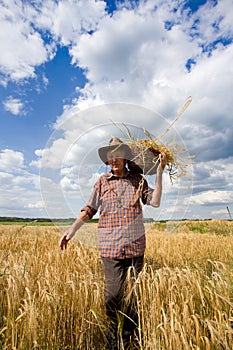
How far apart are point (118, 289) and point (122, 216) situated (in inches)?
31.8

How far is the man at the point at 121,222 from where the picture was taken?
3217 mm

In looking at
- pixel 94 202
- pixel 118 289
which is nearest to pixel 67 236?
pixel 94 202

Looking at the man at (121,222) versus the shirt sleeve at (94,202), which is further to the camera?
the shirt sleeve at (94,202)

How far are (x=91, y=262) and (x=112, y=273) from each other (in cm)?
184

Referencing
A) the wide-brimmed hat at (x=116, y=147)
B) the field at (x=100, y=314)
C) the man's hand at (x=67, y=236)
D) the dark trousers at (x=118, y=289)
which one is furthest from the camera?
the man's hand at (x=67, y=236)

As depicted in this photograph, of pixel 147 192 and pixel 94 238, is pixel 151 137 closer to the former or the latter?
pixel 147 192

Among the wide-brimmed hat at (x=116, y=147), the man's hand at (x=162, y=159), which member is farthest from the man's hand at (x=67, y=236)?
the man's hand at (x=162, y=159)

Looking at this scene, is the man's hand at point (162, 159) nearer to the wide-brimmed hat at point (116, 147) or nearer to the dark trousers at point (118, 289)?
the wide-brimmed hat at point (116, 147)

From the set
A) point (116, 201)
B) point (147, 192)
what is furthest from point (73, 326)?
point (147, 192)

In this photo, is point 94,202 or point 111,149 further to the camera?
point 94,202

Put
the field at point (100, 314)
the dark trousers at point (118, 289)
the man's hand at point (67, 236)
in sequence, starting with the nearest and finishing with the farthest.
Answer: the field at point (100, 314) < the dark trousers at point (118, 289) < the man's hand at point (67, 236)

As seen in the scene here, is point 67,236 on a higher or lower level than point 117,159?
lower

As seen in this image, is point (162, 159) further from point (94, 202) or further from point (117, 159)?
point (94, 202)

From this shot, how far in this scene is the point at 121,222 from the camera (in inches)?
130
